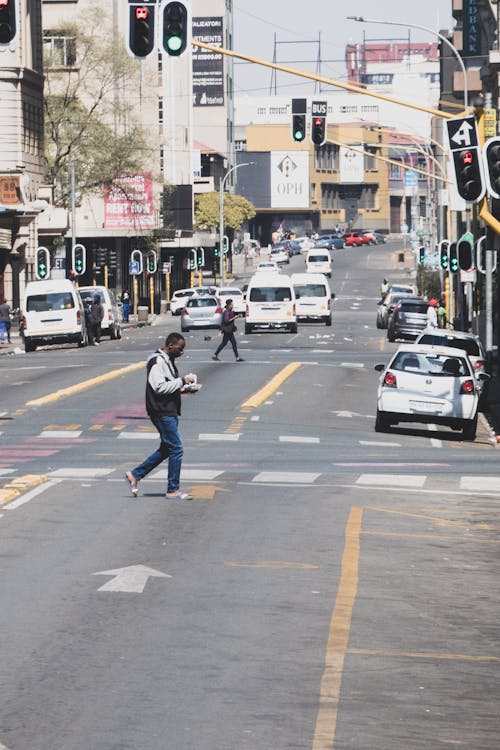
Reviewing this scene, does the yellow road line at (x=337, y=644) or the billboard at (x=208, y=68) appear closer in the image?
the yellow road line at (x=337, y=644)

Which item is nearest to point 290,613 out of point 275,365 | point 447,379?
point 447,379

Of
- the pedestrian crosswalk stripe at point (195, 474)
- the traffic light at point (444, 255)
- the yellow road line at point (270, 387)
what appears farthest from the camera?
the traffic light at point (444, 255)

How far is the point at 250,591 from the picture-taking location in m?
13.7

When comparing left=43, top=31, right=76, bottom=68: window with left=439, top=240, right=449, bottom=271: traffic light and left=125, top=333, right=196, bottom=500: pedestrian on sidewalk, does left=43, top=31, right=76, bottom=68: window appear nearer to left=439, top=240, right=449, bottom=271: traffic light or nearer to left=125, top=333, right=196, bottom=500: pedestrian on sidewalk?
left=439, top=240, right=449, bottom=271: traffic light

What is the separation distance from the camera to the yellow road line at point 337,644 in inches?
362

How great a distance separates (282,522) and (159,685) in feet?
25.9

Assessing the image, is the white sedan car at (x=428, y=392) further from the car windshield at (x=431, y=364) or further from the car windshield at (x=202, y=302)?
the car windshield at (x=202, y=302)

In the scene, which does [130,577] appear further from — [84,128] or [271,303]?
[84,128]

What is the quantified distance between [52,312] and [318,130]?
2095 cm

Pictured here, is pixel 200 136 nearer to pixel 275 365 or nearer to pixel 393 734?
pixel 275 365

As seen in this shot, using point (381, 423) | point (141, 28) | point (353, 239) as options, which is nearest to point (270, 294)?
point (381, 423)

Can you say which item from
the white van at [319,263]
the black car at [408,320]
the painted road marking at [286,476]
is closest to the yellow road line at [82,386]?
the painted road marking at [286,476]

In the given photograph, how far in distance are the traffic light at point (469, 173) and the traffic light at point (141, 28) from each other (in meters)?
5.75

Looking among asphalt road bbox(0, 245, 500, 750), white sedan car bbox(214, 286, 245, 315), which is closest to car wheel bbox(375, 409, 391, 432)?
asphalt road bbox(0, 245, 500, 750)
